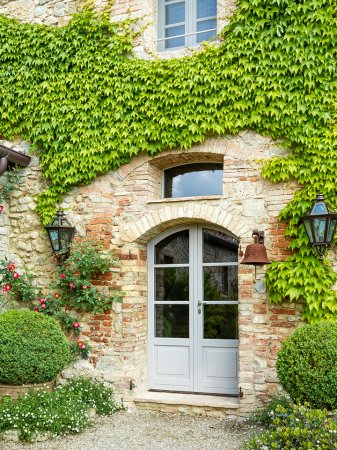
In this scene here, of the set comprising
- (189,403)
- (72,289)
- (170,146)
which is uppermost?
(170,146)

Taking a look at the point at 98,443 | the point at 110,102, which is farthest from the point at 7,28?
the point at 98,443

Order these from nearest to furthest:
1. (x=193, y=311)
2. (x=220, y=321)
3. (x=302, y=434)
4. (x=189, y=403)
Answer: (x=302, y=434), (x=189, y=403), (x=220, y=321), (x=193, y=311)

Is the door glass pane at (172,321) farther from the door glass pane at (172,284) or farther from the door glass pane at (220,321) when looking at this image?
the door glass pane at (220,321)

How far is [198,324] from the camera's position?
6.35 metres

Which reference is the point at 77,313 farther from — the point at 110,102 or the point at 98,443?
the point at 110,102

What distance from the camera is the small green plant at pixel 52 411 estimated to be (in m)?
5.14

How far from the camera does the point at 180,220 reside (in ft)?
20.7

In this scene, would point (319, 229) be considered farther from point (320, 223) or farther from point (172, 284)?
point (172, 284)

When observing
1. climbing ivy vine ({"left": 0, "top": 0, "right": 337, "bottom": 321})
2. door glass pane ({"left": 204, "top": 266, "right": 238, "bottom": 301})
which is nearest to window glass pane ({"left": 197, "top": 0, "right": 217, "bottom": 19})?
climbing ivy vine ({"left": 0, "top": 0, "right": 337, "bottom": 321})

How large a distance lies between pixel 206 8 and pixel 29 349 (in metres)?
4.68

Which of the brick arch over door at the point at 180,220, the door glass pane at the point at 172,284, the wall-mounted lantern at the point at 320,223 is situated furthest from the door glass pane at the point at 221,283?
the wall-mounted lantern at the point at 320,223

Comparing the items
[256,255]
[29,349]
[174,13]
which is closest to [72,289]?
[29,349]

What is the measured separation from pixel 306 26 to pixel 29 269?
4537 mm

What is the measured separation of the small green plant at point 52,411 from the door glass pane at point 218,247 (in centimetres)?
215
